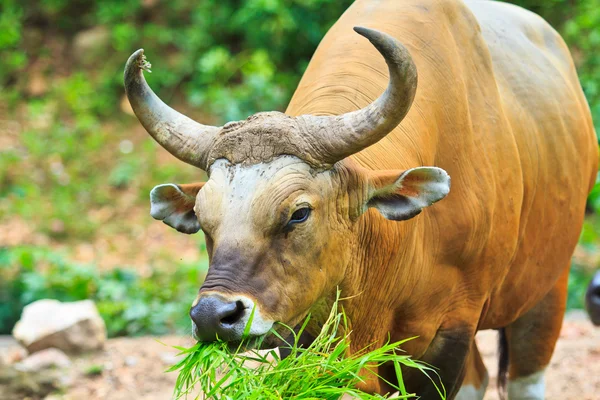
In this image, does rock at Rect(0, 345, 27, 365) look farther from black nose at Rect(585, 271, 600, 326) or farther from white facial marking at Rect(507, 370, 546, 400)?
black nose at Rect(585, 271, 600, 326)

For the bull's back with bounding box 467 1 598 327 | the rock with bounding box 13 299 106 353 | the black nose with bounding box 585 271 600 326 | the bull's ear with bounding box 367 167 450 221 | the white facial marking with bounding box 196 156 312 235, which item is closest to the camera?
the white facial marking with bounding box 196 156 312 235

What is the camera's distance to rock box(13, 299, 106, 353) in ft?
24.0

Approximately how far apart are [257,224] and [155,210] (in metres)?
0.77

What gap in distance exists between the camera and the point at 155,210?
4.08 metres

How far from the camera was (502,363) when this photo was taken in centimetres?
608

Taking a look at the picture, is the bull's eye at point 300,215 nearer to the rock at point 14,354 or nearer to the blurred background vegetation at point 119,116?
the rock at point 14,354

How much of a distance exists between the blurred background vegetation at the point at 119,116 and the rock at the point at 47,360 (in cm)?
107

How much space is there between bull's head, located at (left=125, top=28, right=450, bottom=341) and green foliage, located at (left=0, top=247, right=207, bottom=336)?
14.2 ft

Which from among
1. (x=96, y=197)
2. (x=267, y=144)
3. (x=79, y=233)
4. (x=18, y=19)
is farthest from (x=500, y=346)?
(x=18, y=19)

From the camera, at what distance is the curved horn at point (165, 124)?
12.7 ft

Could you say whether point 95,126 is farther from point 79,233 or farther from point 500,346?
point 500,346

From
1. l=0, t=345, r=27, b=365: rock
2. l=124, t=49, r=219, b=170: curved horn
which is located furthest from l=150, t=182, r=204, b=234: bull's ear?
l=0, t=345, r=27, b=365: rock

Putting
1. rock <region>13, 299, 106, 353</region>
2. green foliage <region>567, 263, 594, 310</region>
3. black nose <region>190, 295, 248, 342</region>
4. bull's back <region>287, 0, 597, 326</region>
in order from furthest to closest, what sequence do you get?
green foliage <region>567, 263, 594, 310</region>, rock <region>13, 299, 106, 353</region>, bull's back <region>287, 0, 597, 326</region>, black nose <region>190, 295, 248, 342</region>

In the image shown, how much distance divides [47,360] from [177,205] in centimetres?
346
